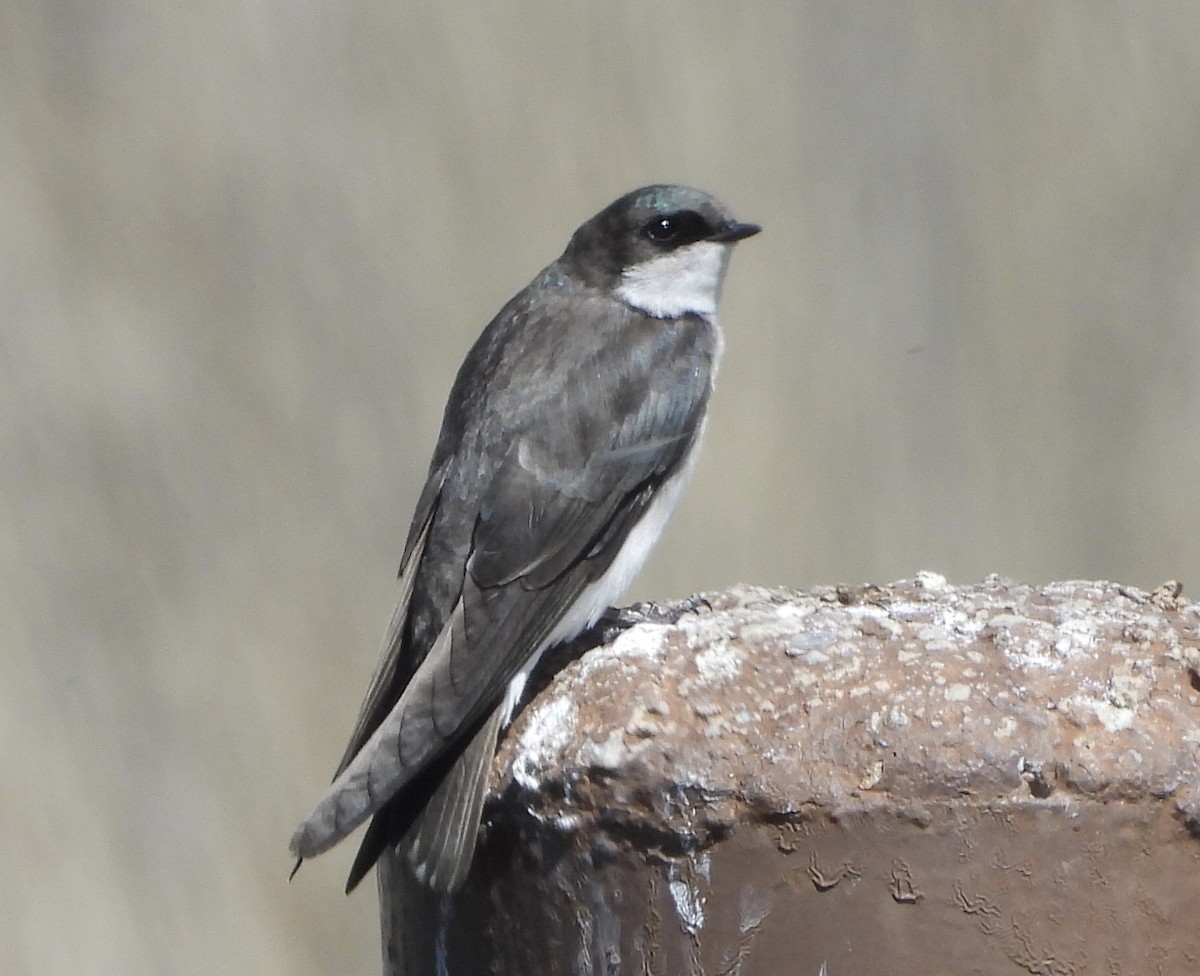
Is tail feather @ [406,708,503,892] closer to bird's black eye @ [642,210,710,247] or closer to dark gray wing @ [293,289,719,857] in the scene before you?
dark gray wing @ [293,289,719,857]

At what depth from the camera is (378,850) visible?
6.76 feet

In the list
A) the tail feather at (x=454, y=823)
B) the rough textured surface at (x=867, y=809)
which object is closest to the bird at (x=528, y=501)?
the tail feather at (x=454, y=823)

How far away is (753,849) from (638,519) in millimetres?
1182

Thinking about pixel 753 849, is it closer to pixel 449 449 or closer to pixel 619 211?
pixel 449 449

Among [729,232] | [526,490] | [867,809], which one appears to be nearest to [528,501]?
[526,490]

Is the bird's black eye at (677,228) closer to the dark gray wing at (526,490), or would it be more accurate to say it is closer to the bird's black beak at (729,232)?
the bird's black beak at (729,232)

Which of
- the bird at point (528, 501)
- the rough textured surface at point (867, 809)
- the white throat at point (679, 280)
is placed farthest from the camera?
the white throat at point (679, 280)

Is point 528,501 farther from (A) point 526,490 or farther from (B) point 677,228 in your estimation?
(B) point 677,228

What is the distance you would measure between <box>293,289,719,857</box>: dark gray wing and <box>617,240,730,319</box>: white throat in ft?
0.40

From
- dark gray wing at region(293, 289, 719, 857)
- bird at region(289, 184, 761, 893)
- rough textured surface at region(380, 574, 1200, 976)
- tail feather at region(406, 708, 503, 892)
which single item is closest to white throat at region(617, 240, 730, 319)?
bird at region(289, 184, 761, 893)

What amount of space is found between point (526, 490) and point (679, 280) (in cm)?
78

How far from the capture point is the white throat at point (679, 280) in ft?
10.4

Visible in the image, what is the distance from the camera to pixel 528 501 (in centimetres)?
257

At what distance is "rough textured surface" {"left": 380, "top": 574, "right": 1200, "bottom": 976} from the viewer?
158 centimetres
